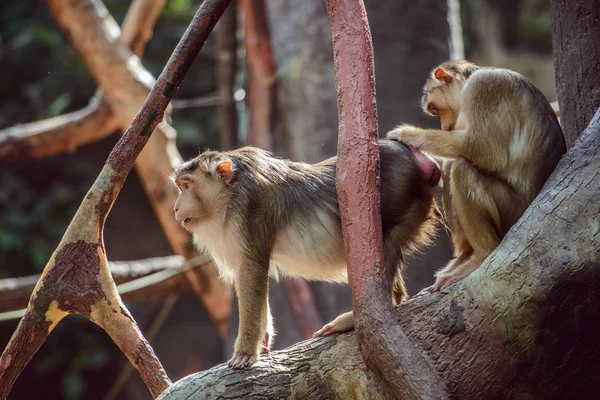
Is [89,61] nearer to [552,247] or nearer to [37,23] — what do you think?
[37,23]

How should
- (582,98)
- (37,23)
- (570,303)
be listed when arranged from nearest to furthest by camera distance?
(570,303) → (582,98) → (37,23)

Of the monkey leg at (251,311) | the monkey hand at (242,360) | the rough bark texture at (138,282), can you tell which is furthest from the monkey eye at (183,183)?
the rough bark texture at (138,282)

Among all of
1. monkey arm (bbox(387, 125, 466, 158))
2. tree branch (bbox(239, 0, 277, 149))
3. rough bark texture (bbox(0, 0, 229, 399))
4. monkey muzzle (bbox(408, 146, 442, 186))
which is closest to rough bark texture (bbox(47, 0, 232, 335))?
tree branch (bbox(239, 0, 277, 149))

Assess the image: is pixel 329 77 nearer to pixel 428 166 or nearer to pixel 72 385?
pixel 428 166

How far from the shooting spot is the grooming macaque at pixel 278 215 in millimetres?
3684

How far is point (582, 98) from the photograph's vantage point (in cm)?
381

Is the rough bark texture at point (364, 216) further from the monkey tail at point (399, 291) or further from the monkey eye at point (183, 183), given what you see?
the monkey eye at point (183, 183)

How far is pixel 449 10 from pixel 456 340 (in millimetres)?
5750

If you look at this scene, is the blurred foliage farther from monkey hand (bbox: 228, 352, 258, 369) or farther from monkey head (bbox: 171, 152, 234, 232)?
monkey hand (bbox: 228, 352, 258, 369)

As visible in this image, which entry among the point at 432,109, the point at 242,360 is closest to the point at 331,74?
the point at 432,109

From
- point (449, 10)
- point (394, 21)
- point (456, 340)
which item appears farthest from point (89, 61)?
point (456, 340)

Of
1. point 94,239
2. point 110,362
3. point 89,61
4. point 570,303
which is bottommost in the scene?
point 570,303

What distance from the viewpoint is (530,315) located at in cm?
293

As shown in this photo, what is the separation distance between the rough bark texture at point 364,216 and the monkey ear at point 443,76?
28.0 inches
